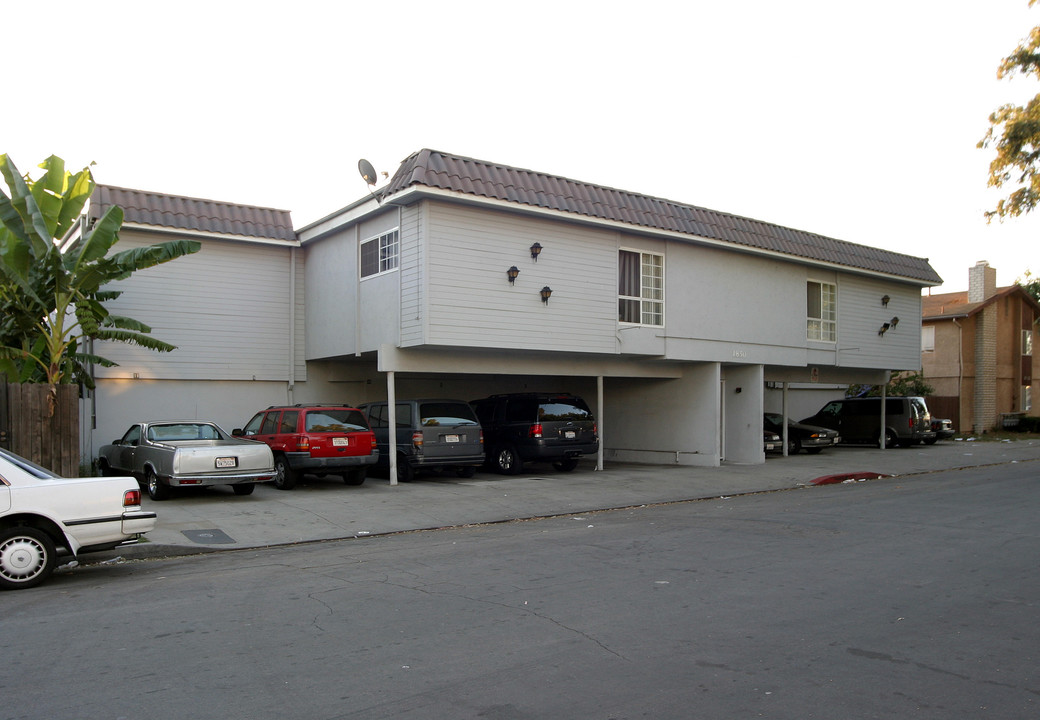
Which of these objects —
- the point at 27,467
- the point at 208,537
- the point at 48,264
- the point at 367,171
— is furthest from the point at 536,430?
the point at 27,467

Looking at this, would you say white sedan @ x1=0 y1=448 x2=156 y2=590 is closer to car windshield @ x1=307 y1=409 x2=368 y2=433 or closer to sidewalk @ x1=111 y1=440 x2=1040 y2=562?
sidewalk @ x1=111 y1=440 x2=1040 y2=562

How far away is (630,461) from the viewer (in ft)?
76.7

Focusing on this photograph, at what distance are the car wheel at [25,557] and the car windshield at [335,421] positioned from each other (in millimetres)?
7219

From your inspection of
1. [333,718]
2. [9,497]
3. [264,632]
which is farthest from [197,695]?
[9,497]

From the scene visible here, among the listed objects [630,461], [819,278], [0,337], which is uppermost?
[819,278]

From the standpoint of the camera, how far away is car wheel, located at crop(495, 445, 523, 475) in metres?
19.5

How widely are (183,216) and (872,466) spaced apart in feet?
59.1

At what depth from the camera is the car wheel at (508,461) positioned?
63.9 ft

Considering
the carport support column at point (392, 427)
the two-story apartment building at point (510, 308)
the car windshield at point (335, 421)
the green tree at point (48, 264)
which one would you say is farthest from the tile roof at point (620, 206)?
the green tree at point (48, 264)

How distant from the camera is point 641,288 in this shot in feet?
65.6

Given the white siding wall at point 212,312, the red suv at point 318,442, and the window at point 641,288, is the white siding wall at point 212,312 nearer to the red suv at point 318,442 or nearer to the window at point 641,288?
the red suv at point 318,442

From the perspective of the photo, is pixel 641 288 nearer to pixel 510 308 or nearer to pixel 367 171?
pixel 510 308

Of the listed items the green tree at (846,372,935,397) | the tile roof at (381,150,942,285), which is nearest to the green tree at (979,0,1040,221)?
the tile roof at (381,150,942,285)

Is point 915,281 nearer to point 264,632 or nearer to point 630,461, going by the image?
point 630,461
